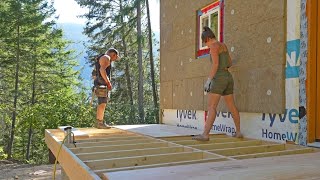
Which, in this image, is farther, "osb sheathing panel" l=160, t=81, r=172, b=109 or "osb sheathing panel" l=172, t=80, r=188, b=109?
"osb sheathing panel" l=160, t=81, r=172, b=109

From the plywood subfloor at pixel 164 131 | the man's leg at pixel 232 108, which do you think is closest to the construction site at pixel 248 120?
the plywood subfloor at pixel 164 131

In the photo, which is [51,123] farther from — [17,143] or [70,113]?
[17,143]

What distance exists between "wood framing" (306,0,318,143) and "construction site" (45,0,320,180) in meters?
0.01

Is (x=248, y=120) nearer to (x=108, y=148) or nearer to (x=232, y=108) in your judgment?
(x=232, y=108)

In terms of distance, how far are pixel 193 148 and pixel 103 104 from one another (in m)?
3.19

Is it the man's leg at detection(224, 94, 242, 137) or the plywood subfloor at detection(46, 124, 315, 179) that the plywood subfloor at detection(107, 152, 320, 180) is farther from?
the man's leg at detection(224, 94, 242, 137)

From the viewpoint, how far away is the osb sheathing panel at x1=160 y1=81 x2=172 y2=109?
24.4ft

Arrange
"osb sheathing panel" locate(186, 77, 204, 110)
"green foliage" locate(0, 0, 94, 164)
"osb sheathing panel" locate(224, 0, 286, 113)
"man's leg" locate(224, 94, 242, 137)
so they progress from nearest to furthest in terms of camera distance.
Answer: "osb sheathing panel" locate(224, 0, 286, 113), "man's leg" locate(224, 94, 242, 137), "osb sheathing panel" locate(186, 77, 204, 110), "green foliage" locate(0, 0, 94, 164)

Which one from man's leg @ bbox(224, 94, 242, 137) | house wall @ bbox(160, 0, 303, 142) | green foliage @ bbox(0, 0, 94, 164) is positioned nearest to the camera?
house wall @ bbox(160, 0, 303, 142)

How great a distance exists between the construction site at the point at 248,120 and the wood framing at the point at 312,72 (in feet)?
0.03

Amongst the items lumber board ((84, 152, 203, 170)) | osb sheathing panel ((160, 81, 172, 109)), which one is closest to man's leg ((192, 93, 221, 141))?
lumber board ((84, 152, 203, 170))

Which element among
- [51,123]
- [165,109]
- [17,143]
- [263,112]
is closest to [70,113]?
[51,123]

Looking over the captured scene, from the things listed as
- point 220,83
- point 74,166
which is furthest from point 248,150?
point 74,166

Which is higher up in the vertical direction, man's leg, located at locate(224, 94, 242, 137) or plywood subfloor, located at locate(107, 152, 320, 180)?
man's leg, located at locate(224, 94, 242, 137)
